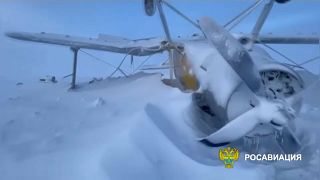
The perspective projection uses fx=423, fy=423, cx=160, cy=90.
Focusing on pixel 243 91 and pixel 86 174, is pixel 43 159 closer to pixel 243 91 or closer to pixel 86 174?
pixel 86 174

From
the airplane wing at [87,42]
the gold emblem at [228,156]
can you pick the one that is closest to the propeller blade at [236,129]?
the gold emblem at [228,156]

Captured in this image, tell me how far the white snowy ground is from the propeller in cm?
45

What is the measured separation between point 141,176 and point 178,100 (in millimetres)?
2469

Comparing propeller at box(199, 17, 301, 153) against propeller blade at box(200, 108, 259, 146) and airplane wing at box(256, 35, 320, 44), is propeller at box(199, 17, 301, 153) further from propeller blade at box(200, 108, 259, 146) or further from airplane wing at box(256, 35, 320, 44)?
airplane wing at box(256, 35, 320, 44)

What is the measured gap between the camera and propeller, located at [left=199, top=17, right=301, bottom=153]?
20.5ft

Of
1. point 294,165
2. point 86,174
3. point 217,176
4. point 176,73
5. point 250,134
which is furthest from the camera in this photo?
point 176,73

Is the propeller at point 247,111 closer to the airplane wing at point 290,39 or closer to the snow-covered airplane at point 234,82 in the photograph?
the snow-covered airplane at point 234,82

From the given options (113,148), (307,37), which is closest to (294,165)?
(113,148)

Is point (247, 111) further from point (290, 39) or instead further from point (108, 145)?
point (290, 39)

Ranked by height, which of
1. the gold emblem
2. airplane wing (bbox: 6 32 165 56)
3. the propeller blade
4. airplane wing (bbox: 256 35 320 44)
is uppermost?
airplane wing (bbox: 256 35 320 44)

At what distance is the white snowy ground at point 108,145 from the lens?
5.66 meters

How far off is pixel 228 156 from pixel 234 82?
1276 millimetres

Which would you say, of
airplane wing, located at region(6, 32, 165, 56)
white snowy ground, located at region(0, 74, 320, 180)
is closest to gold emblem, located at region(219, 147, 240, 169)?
white snowy ground, located at region(0, 74, 320, 180)

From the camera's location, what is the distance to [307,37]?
11688 millimetres
